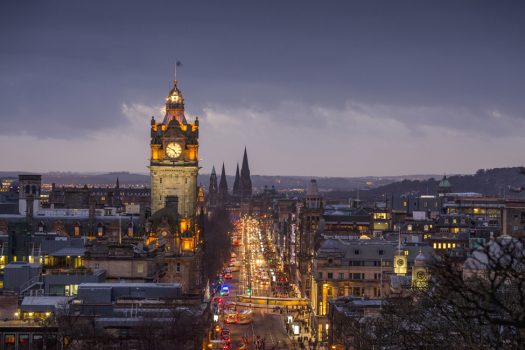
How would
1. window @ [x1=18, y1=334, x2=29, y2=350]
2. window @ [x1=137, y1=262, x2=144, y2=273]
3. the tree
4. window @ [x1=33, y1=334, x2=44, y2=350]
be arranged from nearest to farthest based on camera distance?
the tree, window @ [x1=33, y1=334, x2=44, y2=350], window @ [x1=18, y1=334, x2=29, y2=350], window @ [x1=137, y1=262, x2=144, y2=273]

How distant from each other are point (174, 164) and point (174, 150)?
211 cm

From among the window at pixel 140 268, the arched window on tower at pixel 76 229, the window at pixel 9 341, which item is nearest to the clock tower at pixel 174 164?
the arched window on tower at pixel 76 229

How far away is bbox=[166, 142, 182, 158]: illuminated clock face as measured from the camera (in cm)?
15700

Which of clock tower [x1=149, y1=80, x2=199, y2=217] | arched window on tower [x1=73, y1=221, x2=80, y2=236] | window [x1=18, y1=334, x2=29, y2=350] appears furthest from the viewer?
clock tower [x1=149, y1=80, x2=199, y2=217]

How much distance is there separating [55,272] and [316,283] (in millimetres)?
42170

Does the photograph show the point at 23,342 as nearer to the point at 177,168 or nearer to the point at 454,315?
the point at 454,315

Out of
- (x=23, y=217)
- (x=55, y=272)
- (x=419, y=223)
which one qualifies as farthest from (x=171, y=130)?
(x=419, y=223)

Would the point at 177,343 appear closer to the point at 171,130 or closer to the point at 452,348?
the point at 452,348

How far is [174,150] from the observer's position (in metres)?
157

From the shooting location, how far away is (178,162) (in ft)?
516

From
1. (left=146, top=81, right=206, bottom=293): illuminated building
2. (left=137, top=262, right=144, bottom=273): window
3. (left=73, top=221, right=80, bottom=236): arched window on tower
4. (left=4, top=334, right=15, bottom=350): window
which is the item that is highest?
(left=146, top=81, right=206, bottom=293): illuminated building

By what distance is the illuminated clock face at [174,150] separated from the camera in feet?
515

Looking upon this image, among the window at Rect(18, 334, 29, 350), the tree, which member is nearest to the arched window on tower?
the tree

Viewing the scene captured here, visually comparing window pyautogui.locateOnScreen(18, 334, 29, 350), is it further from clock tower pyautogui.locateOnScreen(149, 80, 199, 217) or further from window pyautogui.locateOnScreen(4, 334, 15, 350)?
clock tower pyautogui.locateOnScreen(149, 80, 199, 217)
